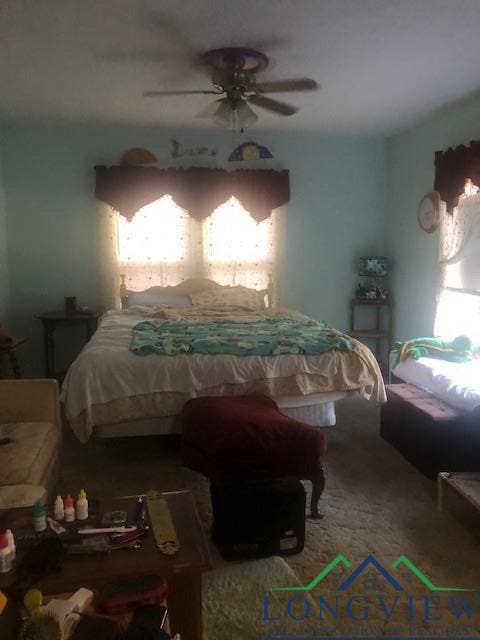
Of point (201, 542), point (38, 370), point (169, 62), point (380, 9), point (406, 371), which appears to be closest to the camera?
point (201, 542)

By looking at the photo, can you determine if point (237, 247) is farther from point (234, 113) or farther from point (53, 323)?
point (234, 113)

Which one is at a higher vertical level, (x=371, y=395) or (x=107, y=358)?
(x=107, y=358)

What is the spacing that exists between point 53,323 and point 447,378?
3539 mm

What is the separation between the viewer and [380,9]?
8.58 feet

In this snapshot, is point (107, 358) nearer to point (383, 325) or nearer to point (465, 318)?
point (465, 318)

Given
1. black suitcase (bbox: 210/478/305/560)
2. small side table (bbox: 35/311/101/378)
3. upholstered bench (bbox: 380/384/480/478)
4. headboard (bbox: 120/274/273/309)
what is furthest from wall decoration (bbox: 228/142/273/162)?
black suitcase (bbox: 210/478/305/560)

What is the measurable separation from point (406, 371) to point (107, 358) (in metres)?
2.07

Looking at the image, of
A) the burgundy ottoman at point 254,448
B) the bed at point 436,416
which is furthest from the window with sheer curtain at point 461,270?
the burgundy ottoman at point 254,448

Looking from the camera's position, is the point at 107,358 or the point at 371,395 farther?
the point at 371,395

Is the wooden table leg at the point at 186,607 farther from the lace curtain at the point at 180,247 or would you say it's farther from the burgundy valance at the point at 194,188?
the burgundy valance at the point at 194,188

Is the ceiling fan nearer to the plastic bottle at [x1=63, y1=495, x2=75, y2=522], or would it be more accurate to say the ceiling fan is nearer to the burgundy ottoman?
the burgundy ottoman

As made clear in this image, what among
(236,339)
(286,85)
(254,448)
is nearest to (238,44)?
(286,85)

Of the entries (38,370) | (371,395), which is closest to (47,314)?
(38,370)

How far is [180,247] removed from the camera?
544 cm
